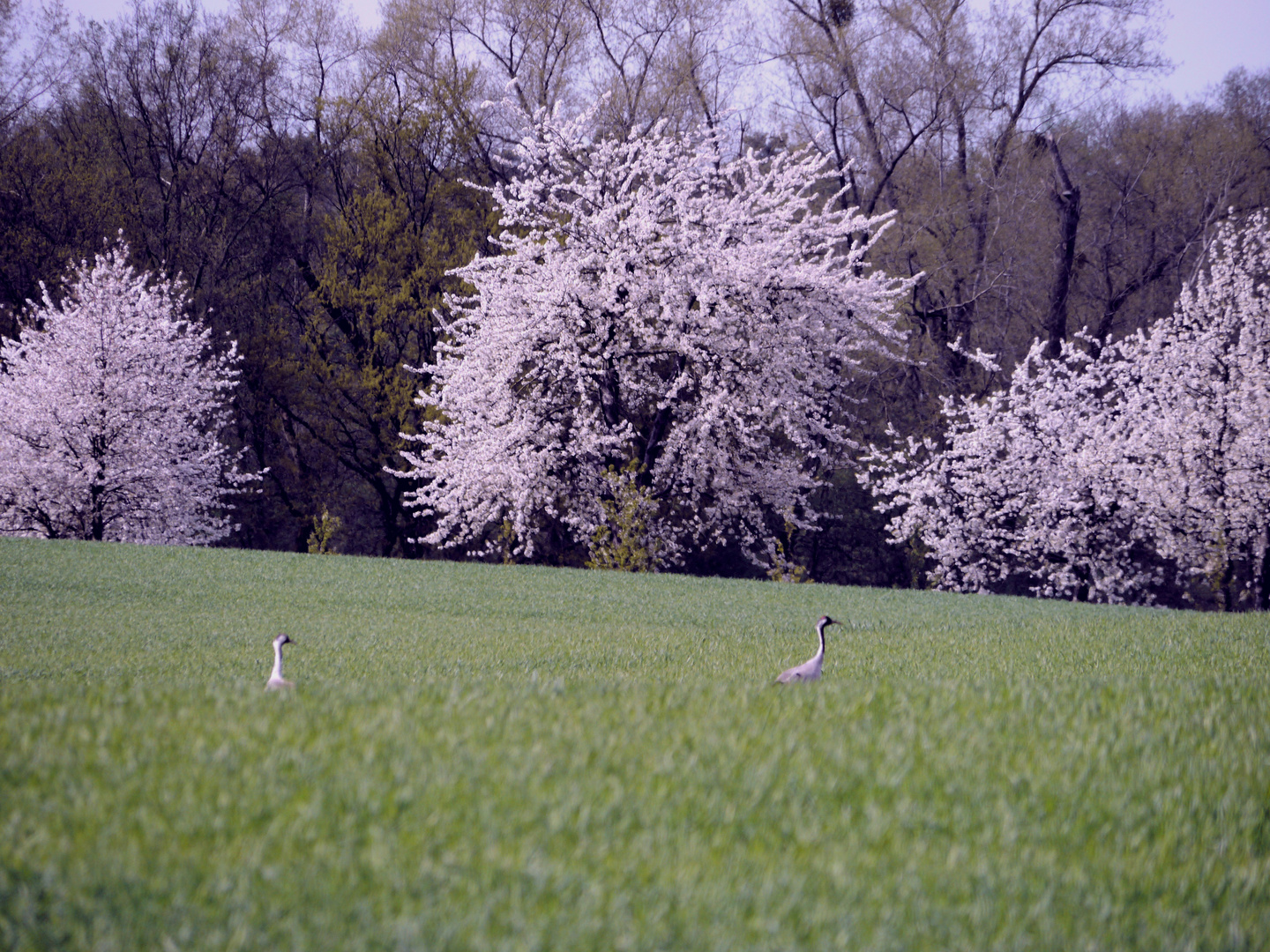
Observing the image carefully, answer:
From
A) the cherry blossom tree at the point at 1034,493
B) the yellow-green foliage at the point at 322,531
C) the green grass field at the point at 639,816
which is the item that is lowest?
the green grass field at the point at 639,816

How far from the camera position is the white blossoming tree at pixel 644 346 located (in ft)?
73.8

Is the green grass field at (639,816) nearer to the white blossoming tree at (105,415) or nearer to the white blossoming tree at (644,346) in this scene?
the white blossoming tree at (644,346)

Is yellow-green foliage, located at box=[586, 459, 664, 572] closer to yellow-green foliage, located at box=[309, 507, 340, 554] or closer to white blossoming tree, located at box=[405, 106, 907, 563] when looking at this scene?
white blossoming tree, located at box=[405, 106, 907, 563]

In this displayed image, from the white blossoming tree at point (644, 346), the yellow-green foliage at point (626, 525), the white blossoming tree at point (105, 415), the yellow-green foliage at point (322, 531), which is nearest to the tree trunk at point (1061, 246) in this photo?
the white blossoming tree at point (644, 346)

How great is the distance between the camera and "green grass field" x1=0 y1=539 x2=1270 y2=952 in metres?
2.77

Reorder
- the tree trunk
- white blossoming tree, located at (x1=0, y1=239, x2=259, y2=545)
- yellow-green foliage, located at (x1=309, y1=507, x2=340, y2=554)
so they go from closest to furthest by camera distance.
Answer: white blossoming tree, located at (x1=0, y1=239, x2=259, y2=545) → yellow-green foliage, located at (x1=309, y1=507, x2=340, y2=554) → the tree trunk

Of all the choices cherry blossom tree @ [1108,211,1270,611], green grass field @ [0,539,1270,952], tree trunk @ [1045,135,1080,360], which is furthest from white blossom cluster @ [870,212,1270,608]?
green grass field @ [0,539,1270,952]

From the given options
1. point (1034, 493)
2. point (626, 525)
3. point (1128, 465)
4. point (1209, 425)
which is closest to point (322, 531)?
point (626, 525)

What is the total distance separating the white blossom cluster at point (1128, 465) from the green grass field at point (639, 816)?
18.2 m

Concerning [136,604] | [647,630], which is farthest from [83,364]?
[647,630]

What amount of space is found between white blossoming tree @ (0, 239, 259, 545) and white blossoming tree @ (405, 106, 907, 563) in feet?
26.4

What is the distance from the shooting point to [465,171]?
32344 mm

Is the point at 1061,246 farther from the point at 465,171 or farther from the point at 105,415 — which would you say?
the point at 105,415

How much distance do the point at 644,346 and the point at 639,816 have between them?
2017 cm
